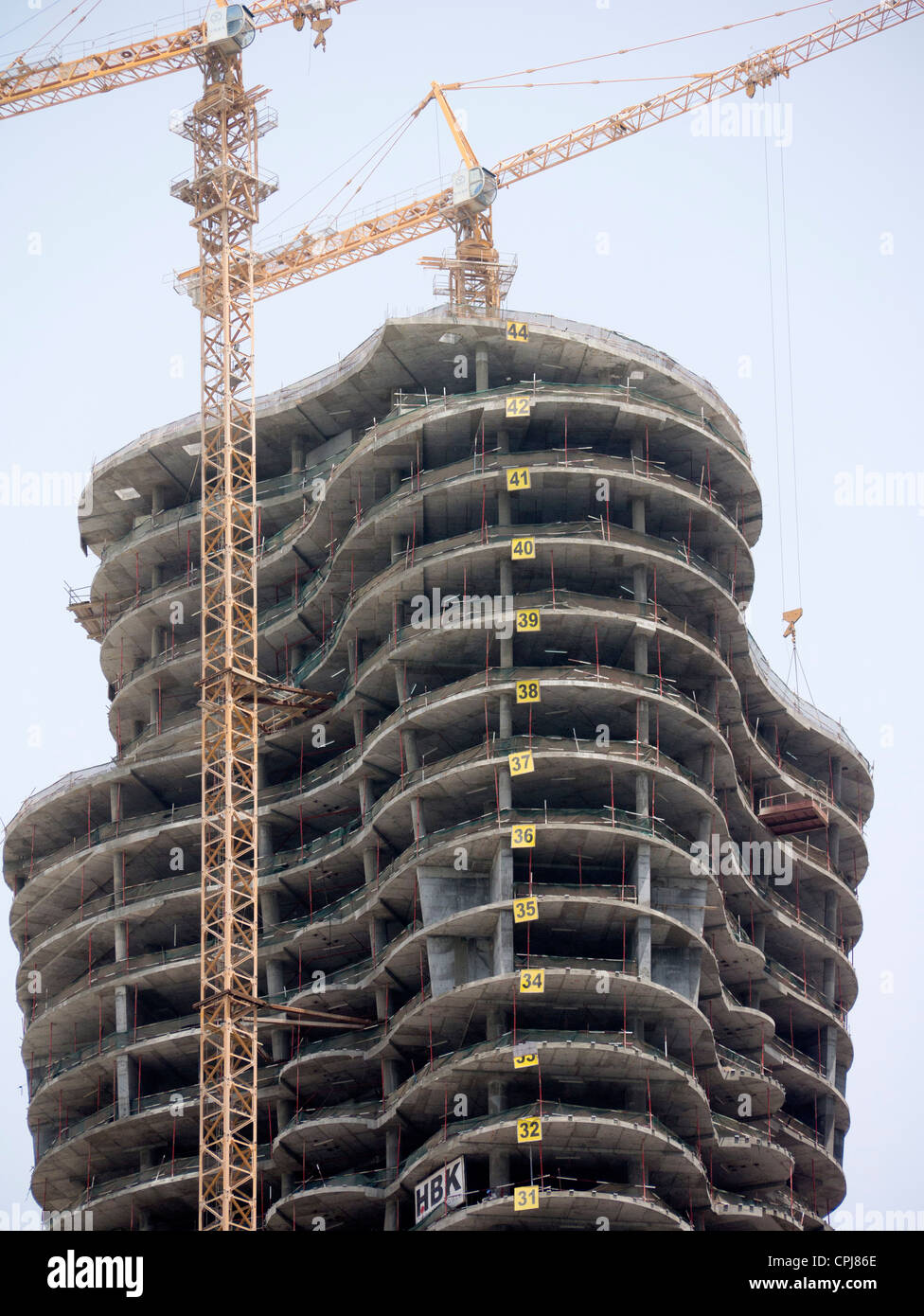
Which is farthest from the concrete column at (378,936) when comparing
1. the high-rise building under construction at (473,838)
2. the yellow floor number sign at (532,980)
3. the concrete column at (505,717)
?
the yellow floor number sign at (532,980)

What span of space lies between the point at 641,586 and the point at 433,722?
10553 mm

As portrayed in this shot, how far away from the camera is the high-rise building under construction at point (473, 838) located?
99.8 metres

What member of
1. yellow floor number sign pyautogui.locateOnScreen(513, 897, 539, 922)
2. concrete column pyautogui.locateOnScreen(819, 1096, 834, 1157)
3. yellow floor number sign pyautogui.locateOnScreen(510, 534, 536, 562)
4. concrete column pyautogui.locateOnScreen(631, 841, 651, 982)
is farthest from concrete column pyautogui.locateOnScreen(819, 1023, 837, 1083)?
yellow floor number sign pyautogui.locateOnScreen(510, 534, 536, 562)

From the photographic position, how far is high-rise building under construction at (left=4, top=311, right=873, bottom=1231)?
99.8 metres

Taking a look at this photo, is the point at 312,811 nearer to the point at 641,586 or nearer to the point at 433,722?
the point at 433,722

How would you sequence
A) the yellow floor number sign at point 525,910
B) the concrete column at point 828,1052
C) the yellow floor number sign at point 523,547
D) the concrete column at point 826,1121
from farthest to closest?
the concrete column at point 828,1052, the concrete column at point 826,1121, the yellow floor number sign at point 523,547, the yellow floor number sign at point 525,910

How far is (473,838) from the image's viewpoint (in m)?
101

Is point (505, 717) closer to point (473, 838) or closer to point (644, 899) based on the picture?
point (473, 838)

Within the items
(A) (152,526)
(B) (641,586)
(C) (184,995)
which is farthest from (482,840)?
(A) (152,526)

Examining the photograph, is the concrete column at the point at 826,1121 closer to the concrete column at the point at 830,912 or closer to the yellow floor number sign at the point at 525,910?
the concrete column at the point at 830,912

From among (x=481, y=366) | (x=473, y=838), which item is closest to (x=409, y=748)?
(x=473, y=838)

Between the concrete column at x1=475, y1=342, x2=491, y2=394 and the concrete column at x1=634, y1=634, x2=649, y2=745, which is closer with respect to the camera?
the concrete column at x1=634, y1=634, x2=649, y2=745

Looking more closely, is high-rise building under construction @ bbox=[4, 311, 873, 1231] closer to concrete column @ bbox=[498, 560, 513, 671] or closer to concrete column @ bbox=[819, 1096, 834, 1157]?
concrete column @ bbox=[819, 1096, 834, 1157]

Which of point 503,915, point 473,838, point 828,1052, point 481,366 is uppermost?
point 481,366
